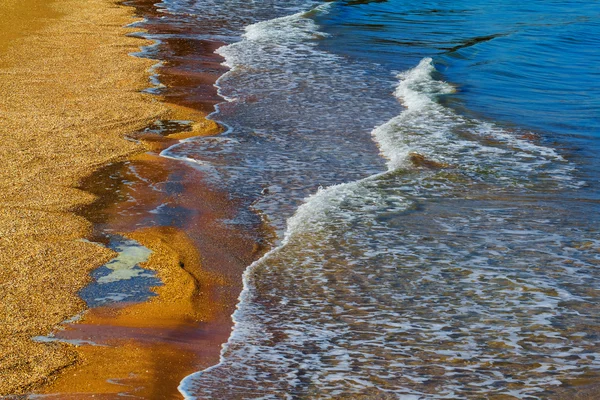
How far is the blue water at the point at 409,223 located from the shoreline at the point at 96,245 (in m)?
0.23

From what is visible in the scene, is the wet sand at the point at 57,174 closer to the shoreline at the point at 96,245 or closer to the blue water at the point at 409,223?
the shoreline at the point at 96,245

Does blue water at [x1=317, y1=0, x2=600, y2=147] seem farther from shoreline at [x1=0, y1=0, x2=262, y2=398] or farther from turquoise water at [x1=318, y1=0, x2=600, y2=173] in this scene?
shoreline at [x1=0, y1=0, x2=262, y2=398]

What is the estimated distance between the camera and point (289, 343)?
14.5 feet

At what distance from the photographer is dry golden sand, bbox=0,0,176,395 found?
4.40 m

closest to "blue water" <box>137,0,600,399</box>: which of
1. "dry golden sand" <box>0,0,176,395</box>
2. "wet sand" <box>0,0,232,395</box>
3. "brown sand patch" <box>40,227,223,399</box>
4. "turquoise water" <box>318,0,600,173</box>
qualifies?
"turquoise water" <box>318,0,600,173</box>

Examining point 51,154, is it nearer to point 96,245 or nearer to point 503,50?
point 96,245

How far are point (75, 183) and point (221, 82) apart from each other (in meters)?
4.89

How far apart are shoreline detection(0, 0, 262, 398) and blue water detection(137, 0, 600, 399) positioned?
9.1 inches

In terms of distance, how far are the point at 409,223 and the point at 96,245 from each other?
7.91 feet

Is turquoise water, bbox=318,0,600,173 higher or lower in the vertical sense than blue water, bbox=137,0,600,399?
higher

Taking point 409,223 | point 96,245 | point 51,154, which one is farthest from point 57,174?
point 409,223

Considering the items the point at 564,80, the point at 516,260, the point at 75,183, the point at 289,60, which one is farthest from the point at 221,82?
the point at 516,260

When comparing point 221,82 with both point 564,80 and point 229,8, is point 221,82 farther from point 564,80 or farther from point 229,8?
point 229,8

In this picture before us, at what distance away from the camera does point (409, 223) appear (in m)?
6.14
